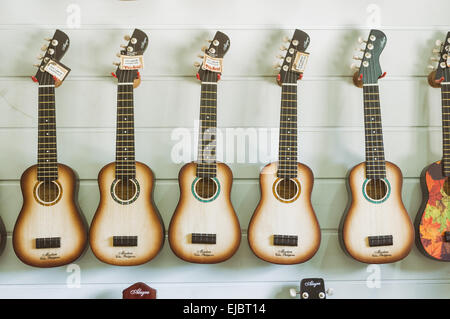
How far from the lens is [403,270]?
4.47 feet

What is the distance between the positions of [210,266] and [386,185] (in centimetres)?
78

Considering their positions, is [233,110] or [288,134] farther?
[233,110]

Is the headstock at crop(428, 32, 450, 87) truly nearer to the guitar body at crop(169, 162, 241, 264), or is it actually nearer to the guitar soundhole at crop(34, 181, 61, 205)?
the guitar body at crop(169, 162, 241, 264)

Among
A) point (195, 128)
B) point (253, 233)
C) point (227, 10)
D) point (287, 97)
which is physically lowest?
point (253, 233)

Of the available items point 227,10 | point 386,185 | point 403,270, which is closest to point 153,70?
point 227,10

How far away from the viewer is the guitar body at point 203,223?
123cm

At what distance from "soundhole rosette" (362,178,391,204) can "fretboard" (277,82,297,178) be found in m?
0.29

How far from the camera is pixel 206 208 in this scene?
1231 millimetres

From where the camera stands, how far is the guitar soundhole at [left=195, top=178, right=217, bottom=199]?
1238mm

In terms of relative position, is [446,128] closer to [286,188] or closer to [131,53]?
[286,188]

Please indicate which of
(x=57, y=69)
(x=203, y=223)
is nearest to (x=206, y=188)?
(x=203, y=223)

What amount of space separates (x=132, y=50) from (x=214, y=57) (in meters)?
0.32
